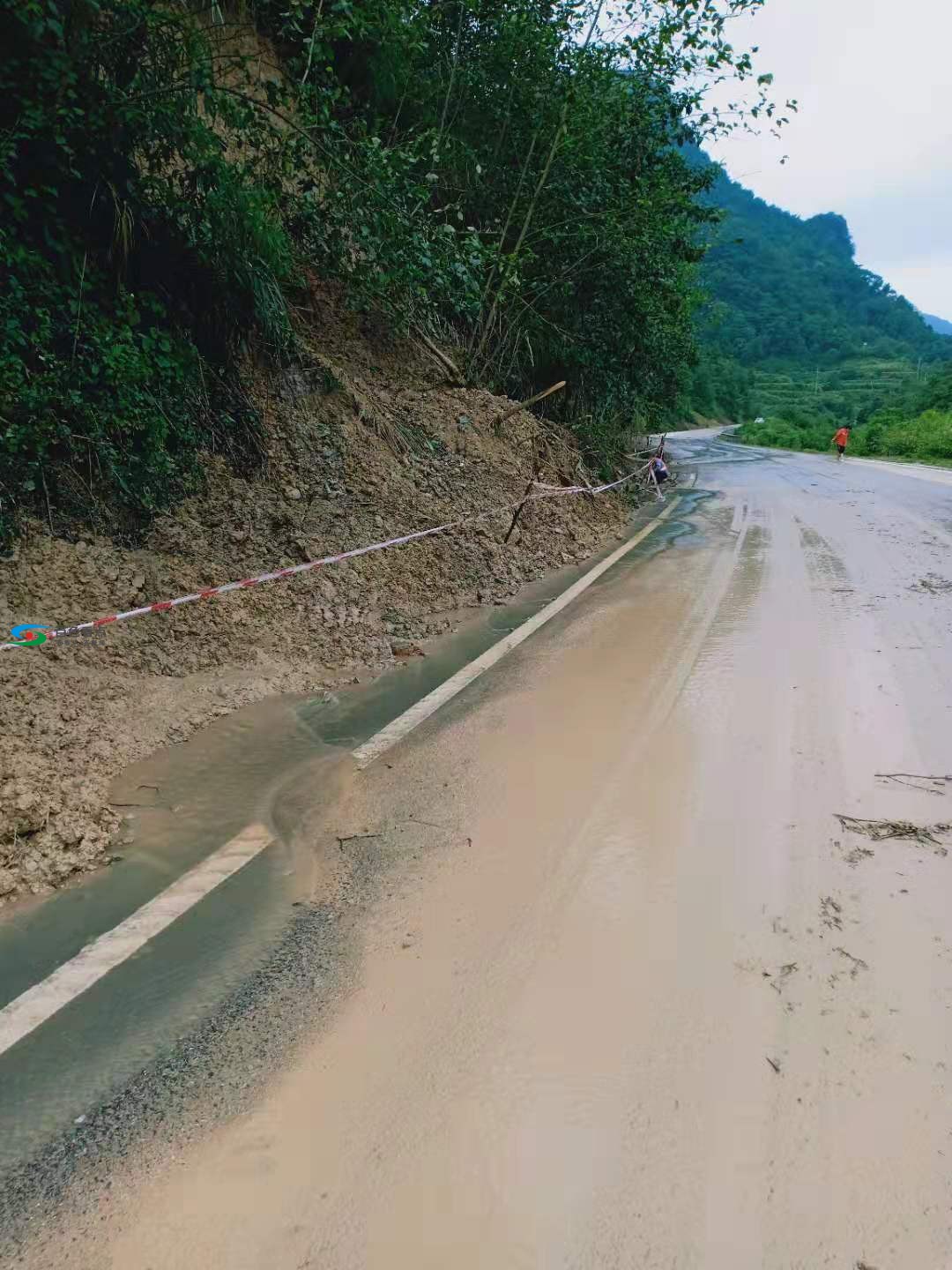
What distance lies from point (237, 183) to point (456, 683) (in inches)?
165

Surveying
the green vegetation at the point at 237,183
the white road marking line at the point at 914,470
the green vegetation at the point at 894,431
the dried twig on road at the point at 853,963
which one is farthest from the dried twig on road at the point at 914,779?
the green vegetation at the point at 894,431

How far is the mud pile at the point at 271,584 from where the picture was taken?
12.8 ft

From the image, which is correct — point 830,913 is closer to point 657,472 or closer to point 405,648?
point 405,648

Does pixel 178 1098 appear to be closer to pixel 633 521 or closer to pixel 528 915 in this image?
pixel 528 915

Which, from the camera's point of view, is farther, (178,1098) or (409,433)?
(409,433)

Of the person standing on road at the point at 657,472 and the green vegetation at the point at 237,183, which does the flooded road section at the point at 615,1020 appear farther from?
the person standing on road at the point at 657,472

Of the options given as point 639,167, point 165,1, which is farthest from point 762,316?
point 165,1

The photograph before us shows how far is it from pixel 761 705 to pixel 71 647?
13.6ft

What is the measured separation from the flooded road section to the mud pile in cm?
114

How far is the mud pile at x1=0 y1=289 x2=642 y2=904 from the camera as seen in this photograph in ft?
12.8

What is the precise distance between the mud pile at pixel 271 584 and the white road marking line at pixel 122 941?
1.51 feet

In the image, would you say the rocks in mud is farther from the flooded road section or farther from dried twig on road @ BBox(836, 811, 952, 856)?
dried twig on road @ BBox(836, 811, 952, 856)

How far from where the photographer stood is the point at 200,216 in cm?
631

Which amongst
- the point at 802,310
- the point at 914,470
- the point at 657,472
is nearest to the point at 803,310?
the point at 802,310
